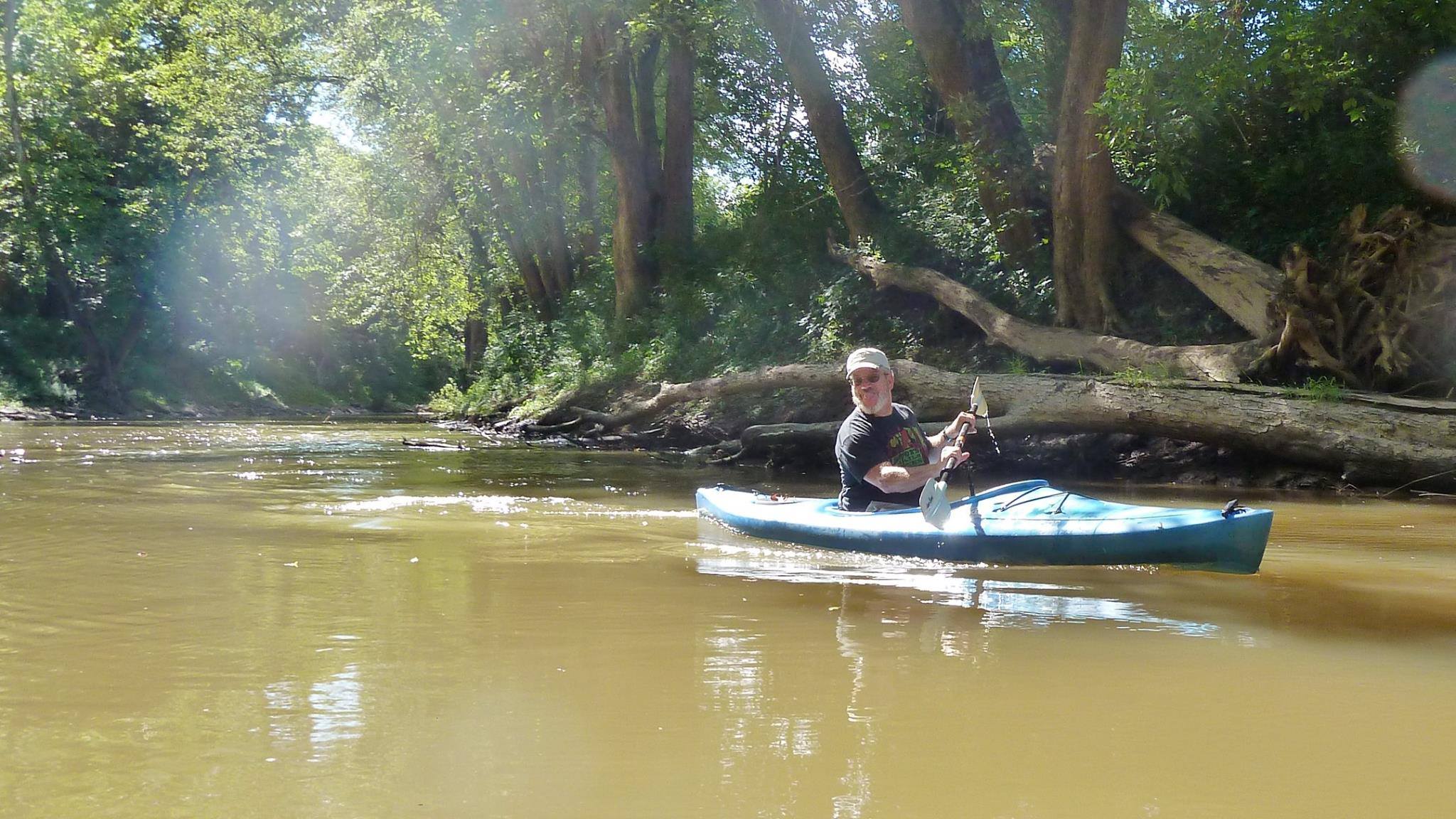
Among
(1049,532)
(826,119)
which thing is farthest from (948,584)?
(826,119)

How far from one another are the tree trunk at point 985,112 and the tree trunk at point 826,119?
236 cm

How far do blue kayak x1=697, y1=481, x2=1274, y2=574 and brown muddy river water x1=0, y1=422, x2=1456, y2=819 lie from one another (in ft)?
0.39

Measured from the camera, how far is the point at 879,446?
6820 mm

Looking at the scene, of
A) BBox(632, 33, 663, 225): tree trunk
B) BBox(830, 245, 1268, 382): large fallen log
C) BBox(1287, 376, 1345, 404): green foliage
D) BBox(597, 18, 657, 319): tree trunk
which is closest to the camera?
BBox(1287, 376, 1345, 404): green foliage

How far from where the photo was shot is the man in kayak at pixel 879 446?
6668 millimetres

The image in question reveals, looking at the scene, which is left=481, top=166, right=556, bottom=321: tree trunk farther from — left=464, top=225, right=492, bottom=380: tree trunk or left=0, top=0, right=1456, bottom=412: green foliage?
left=464, top=225, right=492, bottom=380: tree trunk

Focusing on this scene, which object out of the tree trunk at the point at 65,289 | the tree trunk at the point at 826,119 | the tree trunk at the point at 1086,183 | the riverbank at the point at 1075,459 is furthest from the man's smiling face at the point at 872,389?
the tree trunk at the point at 65,289

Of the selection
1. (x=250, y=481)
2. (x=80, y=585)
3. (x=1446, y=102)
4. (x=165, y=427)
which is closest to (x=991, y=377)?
(x=1446, y=102)

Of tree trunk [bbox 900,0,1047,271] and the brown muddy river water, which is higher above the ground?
tree trunk [bbox 900,0,1047,271]

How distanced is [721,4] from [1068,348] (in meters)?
5.94

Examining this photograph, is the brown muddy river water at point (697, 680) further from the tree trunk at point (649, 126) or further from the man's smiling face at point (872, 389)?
the tree trunk at point (649, 126)

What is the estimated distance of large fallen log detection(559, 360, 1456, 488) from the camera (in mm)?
9039

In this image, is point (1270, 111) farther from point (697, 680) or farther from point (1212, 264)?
point (697, 680)

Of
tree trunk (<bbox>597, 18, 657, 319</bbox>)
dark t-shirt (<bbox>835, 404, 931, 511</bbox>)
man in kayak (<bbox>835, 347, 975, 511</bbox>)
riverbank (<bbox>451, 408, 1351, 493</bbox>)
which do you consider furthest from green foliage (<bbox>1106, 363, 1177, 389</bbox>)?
tree trunk (<bbox>597, 18, 657, 319</bbox>)
